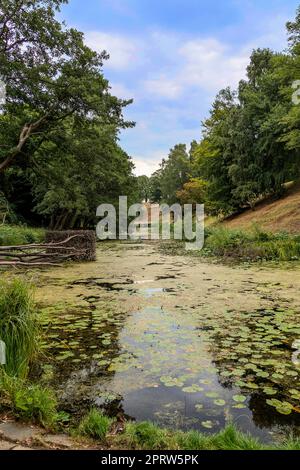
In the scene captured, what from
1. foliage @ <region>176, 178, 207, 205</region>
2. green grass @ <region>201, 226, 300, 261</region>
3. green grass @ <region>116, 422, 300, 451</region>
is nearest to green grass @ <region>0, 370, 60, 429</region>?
green grass @ <region>116, 422, 300, 451</region>

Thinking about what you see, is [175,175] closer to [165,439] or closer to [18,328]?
[18,328]

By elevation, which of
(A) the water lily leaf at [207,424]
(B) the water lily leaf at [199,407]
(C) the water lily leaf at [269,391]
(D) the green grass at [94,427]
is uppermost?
(D) the green grass at [94,427]

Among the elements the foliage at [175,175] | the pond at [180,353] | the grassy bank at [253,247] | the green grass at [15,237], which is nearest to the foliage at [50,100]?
the green grass at [15,237]

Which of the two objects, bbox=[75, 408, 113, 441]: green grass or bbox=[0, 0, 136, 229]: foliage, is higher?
bbox=[0, 0, 136, 229]: foliage

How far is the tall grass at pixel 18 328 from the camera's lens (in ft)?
10.3

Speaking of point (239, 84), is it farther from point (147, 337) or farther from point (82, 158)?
point (147, 337)

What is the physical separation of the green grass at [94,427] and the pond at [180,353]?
405mm

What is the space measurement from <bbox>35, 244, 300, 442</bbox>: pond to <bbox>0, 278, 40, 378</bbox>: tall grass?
275mm

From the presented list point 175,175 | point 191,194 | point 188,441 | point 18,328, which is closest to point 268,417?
point 188,441

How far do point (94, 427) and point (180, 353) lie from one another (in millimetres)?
1656

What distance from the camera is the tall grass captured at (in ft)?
10.3

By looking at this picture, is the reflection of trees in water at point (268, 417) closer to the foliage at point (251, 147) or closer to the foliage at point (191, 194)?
the foliage at point (251, 147)

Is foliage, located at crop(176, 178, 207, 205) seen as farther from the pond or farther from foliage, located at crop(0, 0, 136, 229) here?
the pond

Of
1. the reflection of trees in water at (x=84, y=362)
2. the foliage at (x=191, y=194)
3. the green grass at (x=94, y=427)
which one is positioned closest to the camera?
the green grass at (x=94, y=427)
